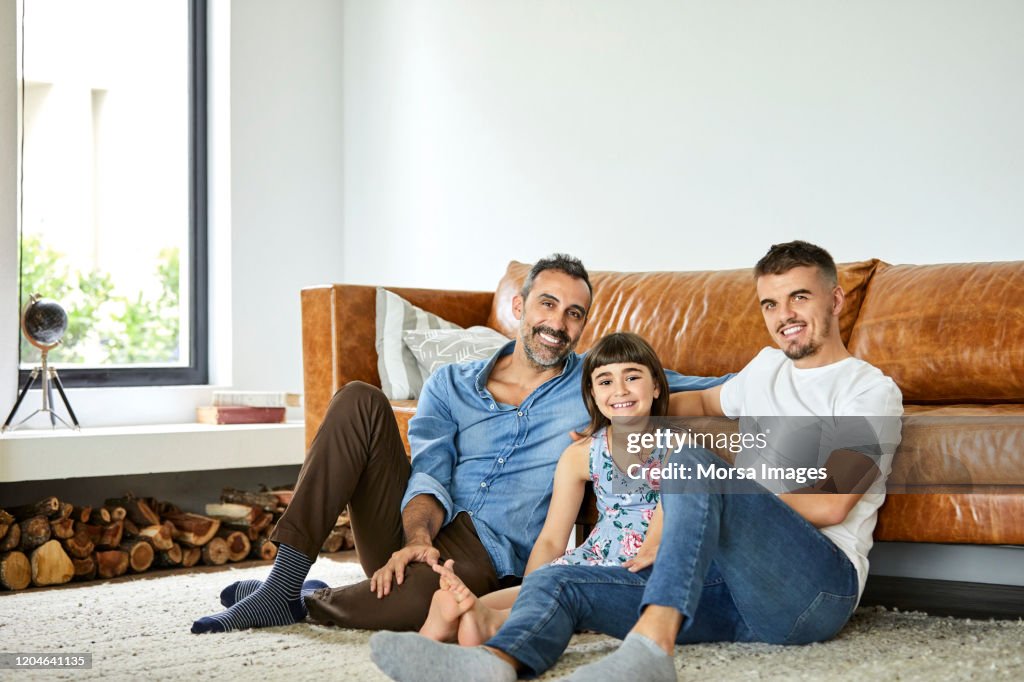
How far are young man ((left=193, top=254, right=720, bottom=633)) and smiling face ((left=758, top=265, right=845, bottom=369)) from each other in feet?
1.20

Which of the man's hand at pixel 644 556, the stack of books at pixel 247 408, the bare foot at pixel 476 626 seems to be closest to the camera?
the bare foot at pixel 476 626

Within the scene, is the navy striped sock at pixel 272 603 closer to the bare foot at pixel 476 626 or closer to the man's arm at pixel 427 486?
the man's arm at pixel 427 486

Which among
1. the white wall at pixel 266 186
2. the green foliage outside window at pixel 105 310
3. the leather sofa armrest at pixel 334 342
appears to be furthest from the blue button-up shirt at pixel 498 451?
the green foliage outside window at pixel 105 310

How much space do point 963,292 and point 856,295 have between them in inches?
11.4

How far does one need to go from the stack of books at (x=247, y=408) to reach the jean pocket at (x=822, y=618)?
253 cm

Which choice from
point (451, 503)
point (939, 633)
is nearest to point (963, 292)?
point (939, 633)

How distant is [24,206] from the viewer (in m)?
4.29

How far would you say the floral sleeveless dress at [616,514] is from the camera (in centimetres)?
204

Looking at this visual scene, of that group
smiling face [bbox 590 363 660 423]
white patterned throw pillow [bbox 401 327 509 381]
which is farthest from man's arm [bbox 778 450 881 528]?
white patterned throw pillow [bbox 401 327 509 381]

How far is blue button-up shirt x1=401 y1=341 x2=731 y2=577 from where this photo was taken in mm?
2275

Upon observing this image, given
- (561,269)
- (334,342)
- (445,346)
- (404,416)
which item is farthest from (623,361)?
(334,342)

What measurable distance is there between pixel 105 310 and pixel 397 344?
74.1 inches

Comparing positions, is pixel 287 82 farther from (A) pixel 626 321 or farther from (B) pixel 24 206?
(A) pixel 626 321

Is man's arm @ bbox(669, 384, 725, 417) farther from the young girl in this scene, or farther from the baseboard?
the baseboard
